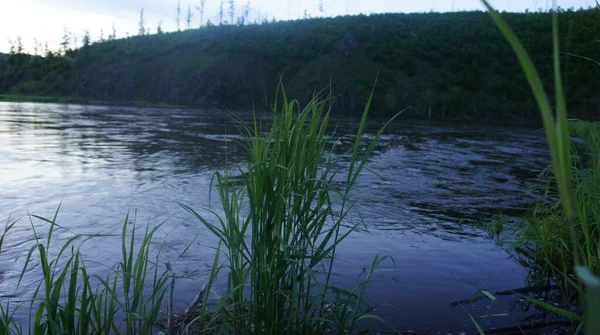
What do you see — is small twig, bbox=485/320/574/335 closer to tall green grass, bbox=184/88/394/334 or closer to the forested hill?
tall green grass, bbox=184/88/394/334

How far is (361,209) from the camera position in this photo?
7.03 meters

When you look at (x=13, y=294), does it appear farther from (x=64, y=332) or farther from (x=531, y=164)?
(x=531, y=164)

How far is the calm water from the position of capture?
12.8 feet

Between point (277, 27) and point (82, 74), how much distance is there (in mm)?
32230

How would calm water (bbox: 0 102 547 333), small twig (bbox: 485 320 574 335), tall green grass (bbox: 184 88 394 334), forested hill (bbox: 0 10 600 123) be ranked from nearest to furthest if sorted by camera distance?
1. tall green grass (bbox: 184 88 394 334)
2. small twig (bbox: 485 320 574 335)
3. calm water (bbox: 0 102 547 333)
4. forested hill (bbox: 0 10 600 123)

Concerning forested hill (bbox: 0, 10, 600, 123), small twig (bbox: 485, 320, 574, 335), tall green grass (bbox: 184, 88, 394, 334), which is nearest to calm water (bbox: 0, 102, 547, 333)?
small twig (bbox: 485, 320, 574, 335)

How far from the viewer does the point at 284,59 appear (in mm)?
63312

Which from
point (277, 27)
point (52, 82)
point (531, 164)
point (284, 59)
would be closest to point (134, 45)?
point (52, 82)

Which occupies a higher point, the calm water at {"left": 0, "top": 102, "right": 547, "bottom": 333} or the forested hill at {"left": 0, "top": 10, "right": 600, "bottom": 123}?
the forested hill at {"left": 0, "top": 10, "right": 600, "bottom": 123}

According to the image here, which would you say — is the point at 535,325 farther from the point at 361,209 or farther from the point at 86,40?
the point at 86,40

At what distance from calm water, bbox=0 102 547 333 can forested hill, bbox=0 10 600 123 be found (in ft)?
121

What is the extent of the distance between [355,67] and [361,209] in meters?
53.6

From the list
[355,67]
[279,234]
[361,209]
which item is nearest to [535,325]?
[279,234]

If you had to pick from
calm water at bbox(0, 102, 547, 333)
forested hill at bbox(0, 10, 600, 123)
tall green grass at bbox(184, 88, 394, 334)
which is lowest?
calm water at bbox(0, 102, 547, 333)
